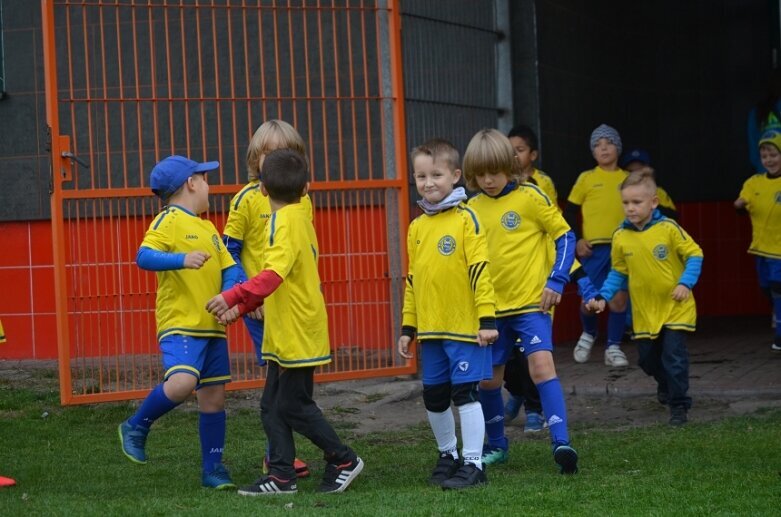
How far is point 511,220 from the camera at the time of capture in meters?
6.38

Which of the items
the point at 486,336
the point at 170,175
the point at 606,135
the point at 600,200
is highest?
the point at 606,135

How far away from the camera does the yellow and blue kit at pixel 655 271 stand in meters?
7.52

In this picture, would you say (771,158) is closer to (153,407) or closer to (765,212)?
(765,212)

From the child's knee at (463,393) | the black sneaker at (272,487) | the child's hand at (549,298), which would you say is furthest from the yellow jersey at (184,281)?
the child's hand at (549,298)

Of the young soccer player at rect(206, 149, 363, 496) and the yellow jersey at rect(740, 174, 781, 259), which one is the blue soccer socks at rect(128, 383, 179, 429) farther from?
the yellow jersey at rect(740, 174, 781, 259)

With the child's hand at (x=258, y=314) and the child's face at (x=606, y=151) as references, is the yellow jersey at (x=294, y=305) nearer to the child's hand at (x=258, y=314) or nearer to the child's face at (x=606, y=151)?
the child's hand at (x=258, y=314)

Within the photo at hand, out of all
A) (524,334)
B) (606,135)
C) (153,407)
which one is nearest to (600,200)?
(606,135)

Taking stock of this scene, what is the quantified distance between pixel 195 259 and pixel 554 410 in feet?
6.03

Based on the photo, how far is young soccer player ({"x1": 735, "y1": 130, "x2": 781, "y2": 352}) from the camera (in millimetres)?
9852

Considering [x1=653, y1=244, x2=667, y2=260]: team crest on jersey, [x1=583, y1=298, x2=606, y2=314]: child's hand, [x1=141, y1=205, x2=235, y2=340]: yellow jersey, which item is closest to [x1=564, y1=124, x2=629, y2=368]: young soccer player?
[x1=653, y1=244, x2=667, y2=260]: team crest on jersey

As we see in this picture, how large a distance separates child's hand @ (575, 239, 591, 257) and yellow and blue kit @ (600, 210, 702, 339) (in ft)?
8.52

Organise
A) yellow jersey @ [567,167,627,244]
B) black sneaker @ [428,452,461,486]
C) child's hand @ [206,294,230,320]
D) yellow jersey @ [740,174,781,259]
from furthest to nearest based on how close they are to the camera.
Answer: yellow jersey @ [567,167,627,244] → yellow jersey @ [740,174,781,259] → black sneaker @ [428,452,461,486] → child's hand @ [206,294,230,320]

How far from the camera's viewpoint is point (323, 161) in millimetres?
9984

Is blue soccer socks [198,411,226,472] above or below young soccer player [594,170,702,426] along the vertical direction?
below
